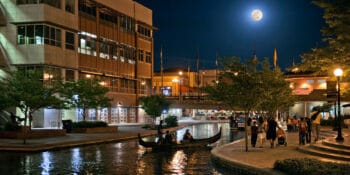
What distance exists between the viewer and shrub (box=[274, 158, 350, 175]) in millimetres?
14253

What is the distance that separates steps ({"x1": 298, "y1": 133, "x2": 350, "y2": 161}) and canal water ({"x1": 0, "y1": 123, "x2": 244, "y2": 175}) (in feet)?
16.6

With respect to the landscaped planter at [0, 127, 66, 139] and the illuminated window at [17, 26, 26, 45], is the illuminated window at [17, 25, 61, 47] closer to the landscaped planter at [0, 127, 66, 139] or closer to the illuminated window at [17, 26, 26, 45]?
the illuminated window at [17, 26, 26, 45]

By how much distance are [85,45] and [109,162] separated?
41.3 m

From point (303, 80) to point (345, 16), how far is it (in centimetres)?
6144

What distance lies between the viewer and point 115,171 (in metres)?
20.0

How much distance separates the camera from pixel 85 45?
6250 cm

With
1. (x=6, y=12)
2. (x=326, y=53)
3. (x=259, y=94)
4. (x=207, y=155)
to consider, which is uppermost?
(x=6, y=12)

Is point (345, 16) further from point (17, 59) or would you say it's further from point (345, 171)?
point (17, 59)

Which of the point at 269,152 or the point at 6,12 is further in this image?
the point at 6,12

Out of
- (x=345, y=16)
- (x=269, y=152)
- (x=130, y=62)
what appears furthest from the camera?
(x=130, y=62)

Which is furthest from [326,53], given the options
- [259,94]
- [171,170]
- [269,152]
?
[171,170]

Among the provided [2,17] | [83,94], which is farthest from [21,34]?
[83,94]

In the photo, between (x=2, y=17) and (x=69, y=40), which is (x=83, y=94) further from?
(x=2, y=17)

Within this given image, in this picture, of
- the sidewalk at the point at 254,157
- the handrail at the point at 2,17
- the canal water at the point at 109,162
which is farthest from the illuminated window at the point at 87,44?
the sidewalk at the point at 254,157
